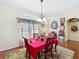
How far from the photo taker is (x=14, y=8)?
5.23 metres

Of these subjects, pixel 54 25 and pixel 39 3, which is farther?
A: pixel 54 25

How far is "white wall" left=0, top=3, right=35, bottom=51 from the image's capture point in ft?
15.0

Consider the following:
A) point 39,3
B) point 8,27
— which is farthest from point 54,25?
point 8,27

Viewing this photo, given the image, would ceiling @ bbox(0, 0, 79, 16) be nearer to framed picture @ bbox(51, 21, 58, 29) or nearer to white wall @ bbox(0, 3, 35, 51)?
white wall @ bbox(0, 3, 35, 51)

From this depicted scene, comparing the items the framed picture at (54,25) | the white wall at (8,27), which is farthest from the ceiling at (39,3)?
the framed picture at (54,25)

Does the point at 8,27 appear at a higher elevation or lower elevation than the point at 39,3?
lower

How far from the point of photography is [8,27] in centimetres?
486

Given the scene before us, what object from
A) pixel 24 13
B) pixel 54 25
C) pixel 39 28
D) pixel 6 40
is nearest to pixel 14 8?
pixel 24 13

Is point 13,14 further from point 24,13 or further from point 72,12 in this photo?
point 72,12

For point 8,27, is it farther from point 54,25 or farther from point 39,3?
point 54,25

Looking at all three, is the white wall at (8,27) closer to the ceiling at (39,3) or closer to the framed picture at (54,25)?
the ceiling at (39,3)

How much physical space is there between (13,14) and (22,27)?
1.23 meters

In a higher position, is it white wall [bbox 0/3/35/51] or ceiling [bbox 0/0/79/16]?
ceiling [bbox 0/0/79/16]

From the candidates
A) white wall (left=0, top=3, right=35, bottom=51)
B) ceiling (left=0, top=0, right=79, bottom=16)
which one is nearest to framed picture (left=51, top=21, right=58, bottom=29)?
ceiling (left=0, top=0, right=79, bottom=16)
